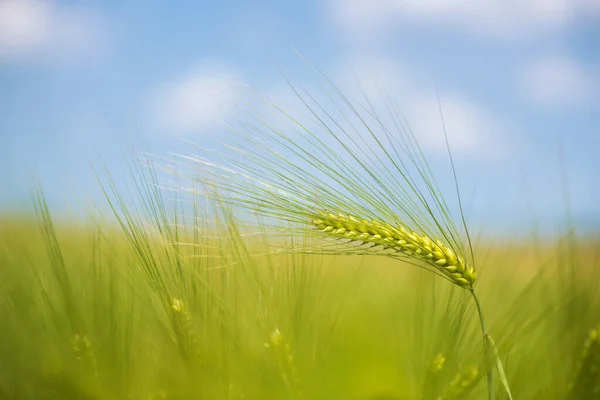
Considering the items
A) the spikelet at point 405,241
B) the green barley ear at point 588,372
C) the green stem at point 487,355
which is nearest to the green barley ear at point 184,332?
the spikelet at point 405,241

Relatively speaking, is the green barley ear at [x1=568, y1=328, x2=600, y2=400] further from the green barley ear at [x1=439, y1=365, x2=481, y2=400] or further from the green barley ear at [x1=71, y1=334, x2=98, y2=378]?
the green barley ear at [x1=71, y1=334, x2=98, y2=378]

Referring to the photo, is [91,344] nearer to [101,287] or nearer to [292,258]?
[101,287]

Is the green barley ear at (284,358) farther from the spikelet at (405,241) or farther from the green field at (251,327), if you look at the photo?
the spikelet at (405,241)

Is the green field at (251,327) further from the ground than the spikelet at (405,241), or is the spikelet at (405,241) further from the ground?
the spikelet at (405,241)

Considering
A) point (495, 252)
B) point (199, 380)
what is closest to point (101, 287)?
point (199, 380)

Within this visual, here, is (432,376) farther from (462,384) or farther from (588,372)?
(588,372)

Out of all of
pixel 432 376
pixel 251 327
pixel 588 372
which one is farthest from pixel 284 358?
pixel 588 372
